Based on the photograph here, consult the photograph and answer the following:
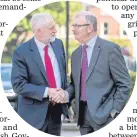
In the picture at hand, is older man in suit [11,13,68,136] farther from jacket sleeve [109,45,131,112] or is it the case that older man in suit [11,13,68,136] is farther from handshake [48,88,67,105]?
jacket sleeve [109,45,131,112]

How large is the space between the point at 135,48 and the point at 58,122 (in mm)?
538

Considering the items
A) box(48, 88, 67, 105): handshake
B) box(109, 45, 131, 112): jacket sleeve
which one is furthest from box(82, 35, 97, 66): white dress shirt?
box(48, 88, 67, 105): handshake

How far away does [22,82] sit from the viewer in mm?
2803

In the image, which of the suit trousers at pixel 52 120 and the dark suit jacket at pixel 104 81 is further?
the suit trousers at pixel 52 120

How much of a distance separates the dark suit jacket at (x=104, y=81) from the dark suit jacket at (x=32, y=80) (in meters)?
0.12

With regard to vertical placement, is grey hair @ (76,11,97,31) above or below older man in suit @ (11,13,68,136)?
above

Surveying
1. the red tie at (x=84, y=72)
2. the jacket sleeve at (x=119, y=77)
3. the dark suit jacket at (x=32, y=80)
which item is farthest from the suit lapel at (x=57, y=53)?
the jacket sleeve at (x=119, y=77)

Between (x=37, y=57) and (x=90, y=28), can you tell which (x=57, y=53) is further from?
(x=90, y=28)

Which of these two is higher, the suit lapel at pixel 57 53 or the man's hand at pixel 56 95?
the suit lapel at pixel 57 53

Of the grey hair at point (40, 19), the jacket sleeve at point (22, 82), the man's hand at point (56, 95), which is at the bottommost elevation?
the man's hand at point (56, 95)

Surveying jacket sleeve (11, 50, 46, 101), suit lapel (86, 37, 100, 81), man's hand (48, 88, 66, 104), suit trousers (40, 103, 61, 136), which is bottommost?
suit trousers (40, 103, 61, 136)

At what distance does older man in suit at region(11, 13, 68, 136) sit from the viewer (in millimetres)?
2805

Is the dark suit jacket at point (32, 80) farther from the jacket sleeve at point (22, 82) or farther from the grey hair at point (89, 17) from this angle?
the grey hair at point (89, 17)

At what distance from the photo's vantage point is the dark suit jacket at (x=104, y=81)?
2771 millimetres
